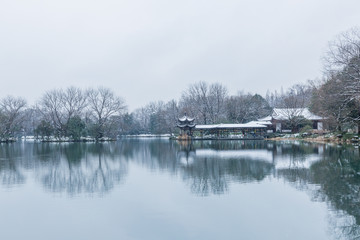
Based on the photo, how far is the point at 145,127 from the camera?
259 ft

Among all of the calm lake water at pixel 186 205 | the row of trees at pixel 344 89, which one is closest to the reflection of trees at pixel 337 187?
the calm lake water at pixel 186 205

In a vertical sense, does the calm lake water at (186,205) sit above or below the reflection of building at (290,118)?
below

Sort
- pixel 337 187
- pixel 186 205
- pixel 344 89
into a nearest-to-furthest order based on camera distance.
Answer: pixel 186 205 < pixel 337 187 < pixel 344 89

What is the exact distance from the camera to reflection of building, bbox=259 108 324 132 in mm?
40906

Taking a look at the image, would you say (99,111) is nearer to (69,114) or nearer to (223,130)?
(69,114)

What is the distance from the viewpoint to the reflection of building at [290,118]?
40.9 m

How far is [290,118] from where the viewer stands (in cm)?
4069

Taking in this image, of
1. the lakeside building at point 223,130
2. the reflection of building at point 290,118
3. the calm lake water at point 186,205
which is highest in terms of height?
the reflection of building at point 290,118

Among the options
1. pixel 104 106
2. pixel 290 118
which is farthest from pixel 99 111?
pixel 290 118

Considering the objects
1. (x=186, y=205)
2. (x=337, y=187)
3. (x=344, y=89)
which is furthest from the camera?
(x=344, y=89)

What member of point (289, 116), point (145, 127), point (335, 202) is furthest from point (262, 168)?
point (145, 127)

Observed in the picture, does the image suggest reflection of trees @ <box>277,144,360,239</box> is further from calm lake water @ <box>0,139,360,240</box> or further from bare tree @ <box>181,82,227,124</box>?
bare tree @ <box>181,82,227,124</box>

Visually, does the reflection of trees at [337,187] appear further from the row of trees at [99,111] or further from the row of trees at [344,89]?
the row of trees at [99,111]

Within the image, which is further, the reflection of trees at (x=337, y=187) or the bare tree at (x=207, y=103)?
the bare tree at (x=207, y=103)
